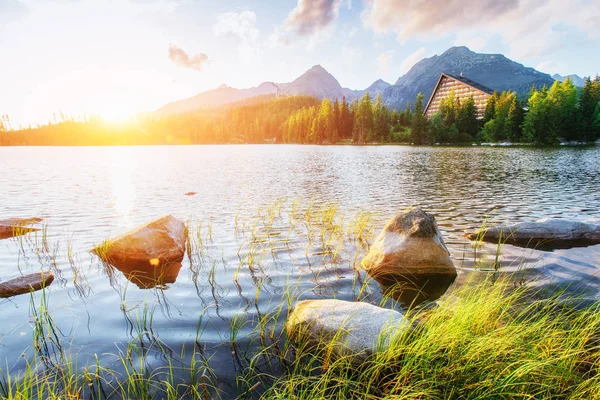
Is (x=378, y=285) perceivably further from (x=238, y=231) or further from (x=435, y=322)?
(x=238, y=231)

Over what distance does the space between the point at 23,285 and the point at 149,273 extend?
2.48 m

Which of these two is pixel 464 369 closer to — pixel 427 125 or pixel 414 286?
pixel 414 286

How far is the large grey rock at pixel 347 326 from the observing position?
4207 millimetres

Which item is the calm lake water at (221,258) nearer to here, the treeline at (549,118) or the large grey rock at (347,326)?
the large grey rock at (347,326)

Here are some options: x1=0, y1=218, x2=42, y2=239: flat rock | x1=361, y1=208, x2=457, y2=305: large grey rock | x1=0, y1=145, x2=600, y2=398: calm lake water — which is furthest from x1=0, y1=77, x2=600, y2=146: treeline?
x1=0, y1=218, x2=42, y2=239: flat rock

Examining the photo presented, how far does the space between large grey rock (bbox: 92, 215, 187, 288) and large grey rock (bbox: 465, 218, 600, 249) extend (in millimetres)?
9324

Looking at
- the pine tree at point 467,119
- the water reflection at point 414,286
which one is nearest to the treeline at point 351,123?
the pine tree at point 467,119

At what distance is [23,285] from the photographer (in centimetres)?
679

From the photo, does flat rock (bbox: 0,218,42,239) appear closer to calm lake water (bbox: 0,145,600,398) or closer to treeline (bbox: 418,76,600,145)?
calm lake water (bbox: 0,145,600,398)

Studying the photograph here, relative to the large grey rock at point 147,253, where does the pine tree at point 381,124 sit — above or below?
above

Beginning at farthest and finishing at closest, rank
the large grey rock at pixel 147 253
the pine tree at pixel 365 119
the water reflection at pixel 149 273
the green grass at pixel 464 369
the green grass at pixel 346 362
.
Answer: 1. the pine tree at pixel 365 119
2. the large grey rock at pixel 147 253
3. the water reflection at pixel 149 273
4. the green grass at pixel 346 362
5. the green grass at pixel 464 369

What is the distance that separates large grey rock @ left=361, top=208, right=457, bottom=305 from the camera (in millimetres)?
7152

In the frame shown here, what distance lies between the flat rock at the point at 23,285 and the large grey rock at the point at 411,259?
7.41 m

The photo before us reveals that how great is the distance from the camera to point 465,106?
337 feet
